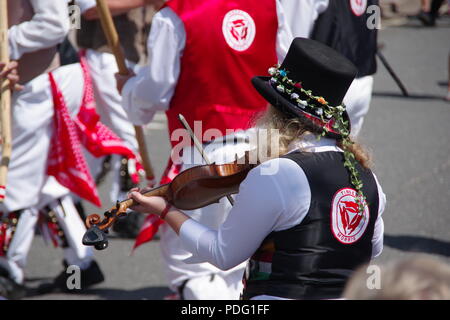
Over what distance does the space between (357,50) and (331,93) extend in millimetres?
1626

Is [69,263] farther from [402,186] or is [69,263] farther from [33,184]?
[402,186]

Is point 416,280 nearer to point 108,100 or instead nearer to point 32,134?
point 32,134

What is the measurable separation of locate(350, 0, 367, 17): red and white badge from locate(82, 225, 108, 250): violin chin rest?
77.8 inches

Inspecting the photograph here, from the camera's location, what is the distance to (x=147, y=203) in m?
2.38

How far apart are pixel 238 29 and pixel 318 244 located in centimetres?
128

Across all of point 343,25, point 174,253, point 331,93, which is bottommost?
point 174,253

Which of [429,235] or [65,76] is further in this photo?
[429,235]

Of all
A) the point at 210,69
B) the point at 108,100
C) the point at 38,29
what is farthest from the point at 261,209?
the point at 108,100

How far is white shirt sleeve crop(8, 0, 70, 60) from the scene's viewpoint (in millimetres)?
3770

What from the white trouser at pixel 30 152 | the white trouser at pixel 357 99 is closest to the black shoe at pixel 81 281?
the white trouser at pixel 30 152

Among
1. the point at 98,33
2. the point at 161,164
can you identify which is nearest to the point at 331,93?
the point at 98,33

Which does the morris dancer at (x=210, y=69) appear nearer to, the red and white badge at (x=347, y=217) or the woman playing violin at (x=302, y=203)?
the woman playing violin at (x=302, y=203)

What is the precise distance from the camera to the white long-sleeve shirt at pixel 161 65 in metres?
3.21

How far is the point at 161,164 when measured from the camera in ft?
21.6
